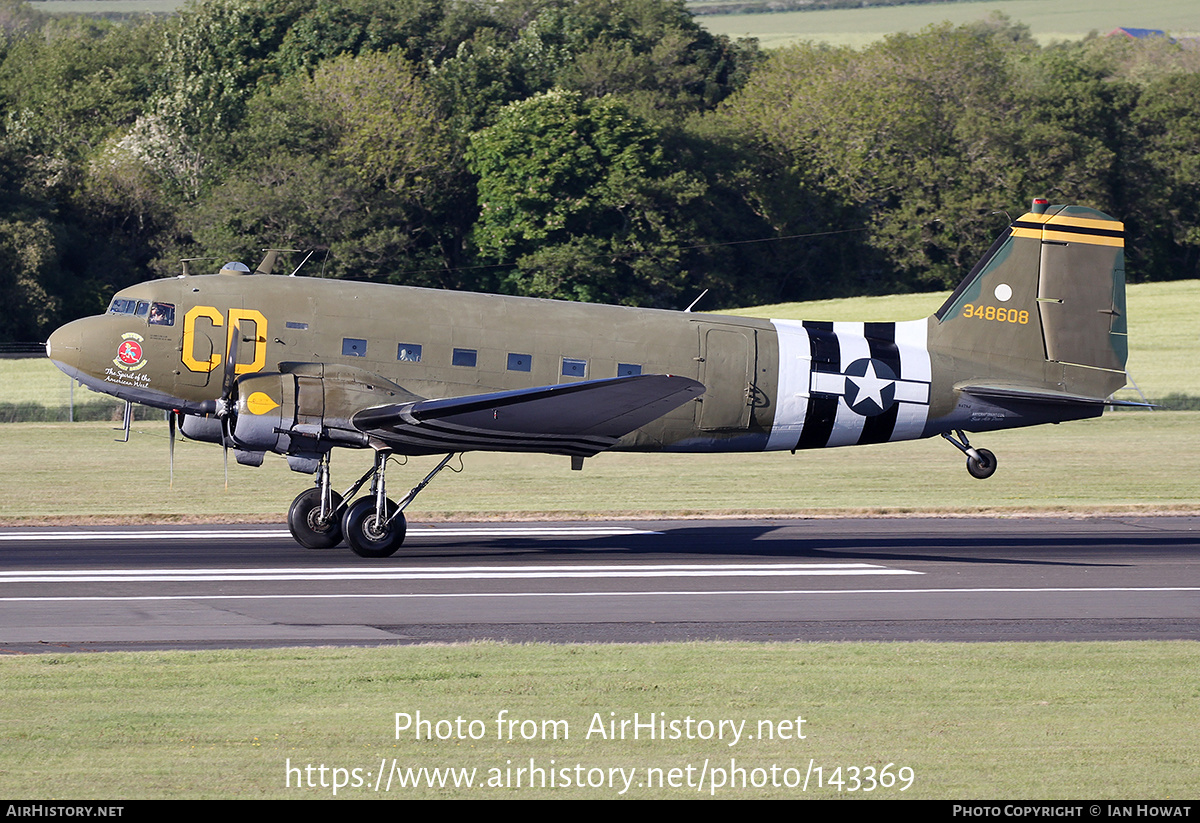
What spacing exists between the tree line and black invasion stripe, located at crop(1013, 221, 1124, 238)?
5435 centimetres

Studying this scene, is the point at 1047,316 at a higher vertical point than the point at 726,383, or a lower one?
higher

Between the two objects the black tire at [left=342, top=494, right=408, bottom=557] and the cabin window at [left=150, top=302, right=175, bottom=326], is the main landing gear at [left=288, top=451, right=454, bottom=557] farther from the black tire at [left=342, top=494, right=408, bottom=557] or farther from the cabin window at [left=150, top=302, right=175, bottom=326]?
the cabin window at [left=150, top=302, right=175, bottom=326]

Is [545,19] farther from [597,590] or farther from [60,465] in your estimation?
[597,590]

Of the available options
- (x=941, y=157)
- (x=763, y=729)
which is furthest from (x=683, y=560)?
(x=941, y=157)

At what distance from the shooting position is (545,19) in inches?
4237

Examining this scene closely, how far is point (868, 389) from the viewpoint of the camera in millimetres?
23344

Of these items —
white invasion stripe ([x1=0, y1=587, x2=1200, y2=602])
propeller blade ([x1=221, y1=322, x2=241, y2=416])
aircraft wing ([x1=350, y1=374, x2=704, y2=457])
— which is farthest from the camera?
propeller blade ([x1=221, y1=322, x2=241, y2=416])

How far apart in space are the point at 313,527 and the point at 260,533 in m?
3.13

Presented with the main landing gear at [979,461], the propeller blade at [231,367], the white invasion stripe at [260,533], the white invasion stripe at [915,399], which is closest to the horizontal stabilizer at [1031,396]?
the white invasion stripe at [915,399]

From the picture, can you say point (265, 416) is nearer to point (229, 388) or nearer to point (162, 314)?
point (229, 388)

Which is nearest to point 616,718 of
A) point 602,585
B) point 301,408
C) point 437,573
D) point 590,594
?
point 590,594

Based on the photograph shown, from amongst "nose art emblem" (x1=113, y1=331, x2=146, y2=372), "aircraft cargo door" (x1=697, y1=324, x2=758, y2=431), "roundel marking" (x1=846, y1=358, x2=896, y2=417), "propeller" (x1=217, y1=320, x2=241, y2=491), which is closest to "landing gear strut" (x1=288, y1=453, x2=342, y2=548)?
"propeller" (x1=217, y1=320, x2=241, y2=491)

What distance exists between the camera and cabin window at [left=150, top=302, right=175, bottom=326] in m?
21.3
